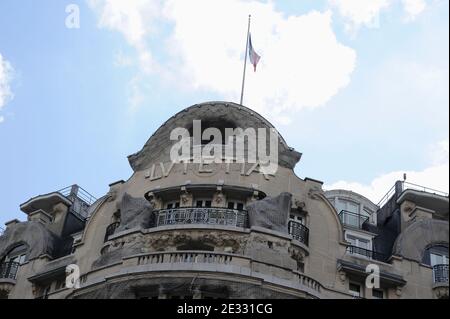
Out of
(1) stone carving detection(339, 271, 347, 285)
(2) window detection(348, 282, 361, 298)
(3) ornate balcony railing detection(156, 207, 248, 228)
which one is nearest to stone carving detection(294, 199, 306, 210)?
(3) ornate balcony railing detection(156, 207, 248, 228)

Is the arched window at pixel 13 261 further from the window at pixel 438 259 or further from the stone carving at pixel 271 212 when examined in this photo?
the window at pixel 438 259

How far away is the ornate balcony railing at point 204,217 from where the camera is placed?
A: 3291 cm

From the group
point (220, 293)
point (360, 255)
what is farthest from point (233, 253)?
point (360, 255)

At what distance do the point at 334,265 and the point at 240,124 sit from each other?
748 centimetres

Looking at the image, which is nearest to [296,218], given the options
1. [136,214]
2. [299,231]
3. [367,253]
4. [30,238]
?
[299,231]

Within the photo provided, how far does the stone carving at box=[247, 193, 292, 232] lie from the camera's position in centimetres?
3263

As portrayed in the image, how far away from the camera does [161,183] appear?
35250 millimetres

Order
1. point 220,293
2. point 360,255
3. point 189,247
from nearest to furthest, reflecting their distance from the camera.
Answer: point 220,293
point 189,247
point 360,255

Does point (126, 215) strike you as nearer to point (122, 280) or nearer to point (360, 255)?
point (122, 280)

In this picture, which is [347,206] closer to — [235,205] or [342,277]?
[342,277]

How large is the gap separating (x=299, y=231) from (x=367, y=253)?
3553mm

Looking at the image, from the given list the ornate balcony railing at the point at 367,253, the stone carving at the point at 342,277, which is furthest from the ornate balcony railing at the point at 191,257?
the ornate balcony railing at the point at 367,253

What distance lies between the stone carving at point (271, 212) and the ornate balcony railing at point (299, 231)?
0.59m

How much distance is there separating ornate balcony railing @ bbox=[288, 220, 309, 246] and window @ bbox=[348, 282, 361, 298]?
2443 millimetres
